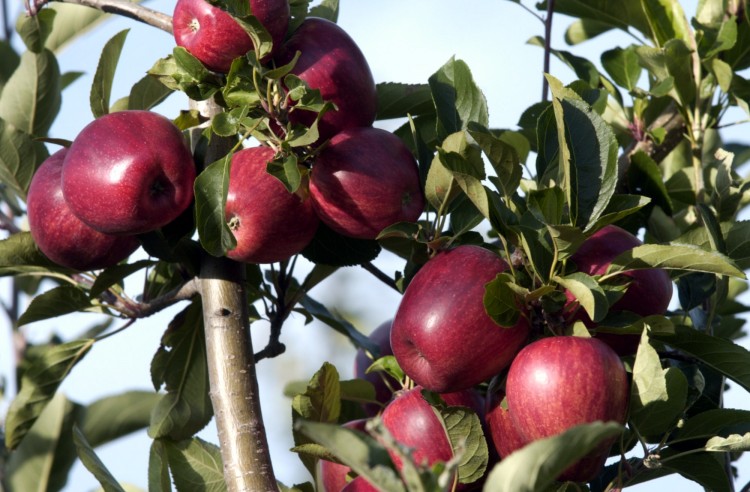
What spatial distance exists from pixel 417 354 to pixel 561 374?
21cm

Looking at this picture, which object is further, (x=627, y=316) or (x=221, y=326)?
(x=221, y=326)

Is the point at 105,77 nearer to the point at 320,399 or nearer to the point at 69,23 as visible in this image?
the point at 320,399

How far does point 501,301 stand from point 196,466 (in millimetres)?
603

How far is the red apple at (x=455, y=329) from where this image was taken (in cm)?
116

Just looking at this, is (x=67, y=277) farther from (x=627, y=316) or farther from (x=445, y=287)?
(x=627, y=316)

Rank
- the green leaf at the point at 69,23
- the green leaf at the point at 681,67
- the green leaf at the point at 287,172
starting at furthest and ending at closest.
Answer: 1. the green leaf at the point at 69,23
2. the green leaf at the point at 681,67
3. the green leaf at the point at 287,172

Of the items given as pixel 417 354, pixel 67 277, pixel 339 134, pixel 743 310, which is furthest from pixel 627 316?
pixel 67 277

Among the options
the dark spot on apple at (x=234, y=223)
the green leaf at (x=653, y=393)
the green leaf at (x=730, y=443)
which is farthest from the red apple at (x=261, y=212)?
the green leaf at (x=730, y=443)

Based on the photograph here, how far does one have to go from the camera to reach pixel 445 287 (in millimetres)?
1178

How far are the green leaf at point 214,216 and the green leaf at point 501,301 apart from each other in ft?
1.09

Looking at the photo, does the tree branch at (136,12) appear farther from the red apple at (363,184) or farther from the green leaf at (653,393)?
the green leaf at (653,393)

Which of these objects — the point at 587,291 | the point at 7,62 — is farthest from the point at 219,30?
the point at 7,62

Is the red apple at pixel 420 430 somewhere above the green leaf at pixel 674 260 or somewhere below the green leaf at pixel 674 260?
below

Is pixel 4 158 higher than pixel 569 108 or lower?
lower
